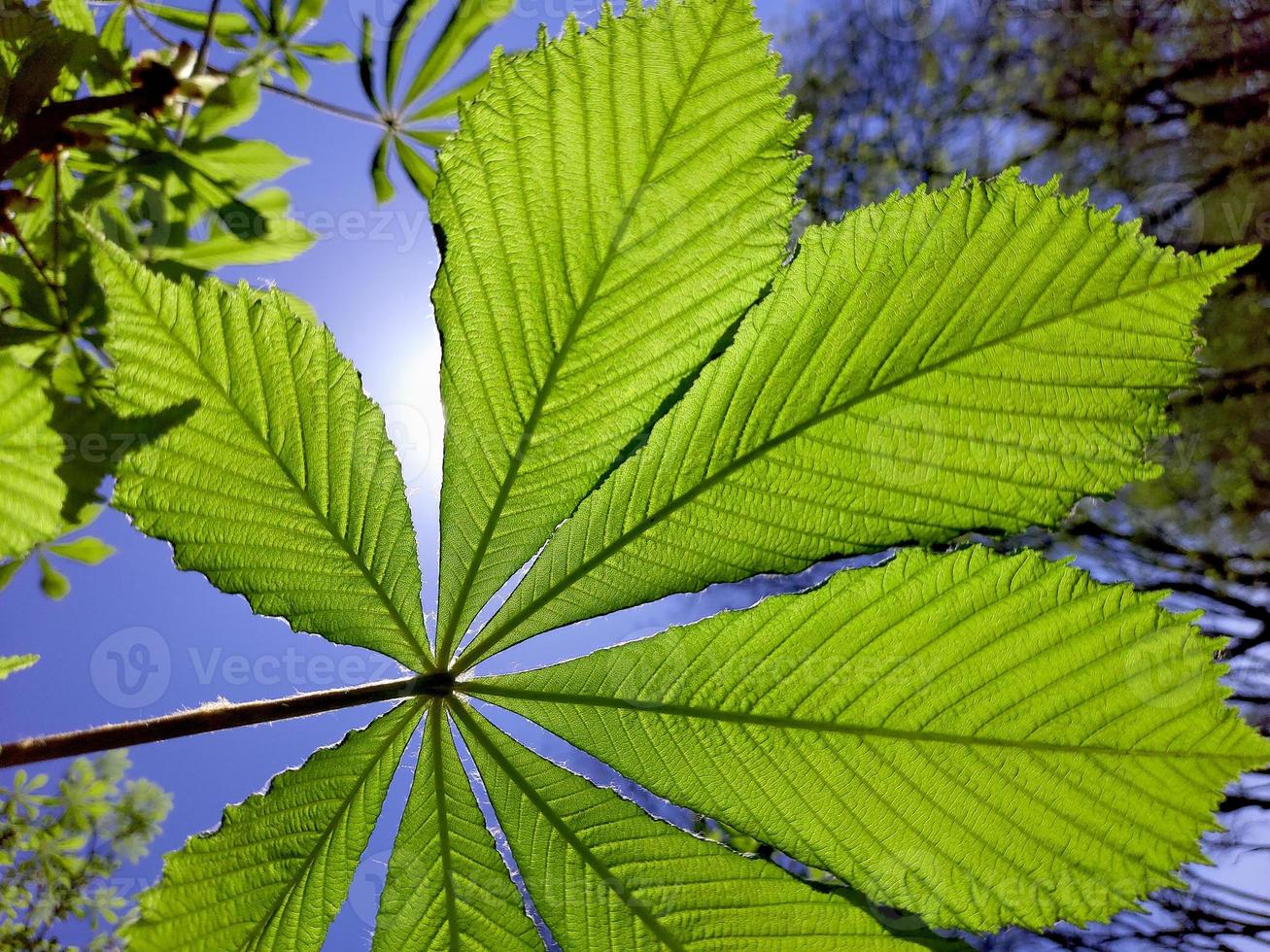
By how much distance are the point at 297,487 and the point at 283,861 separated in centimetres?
42

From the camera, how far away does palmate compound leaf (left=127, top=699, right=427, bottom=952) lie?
3.09 feet

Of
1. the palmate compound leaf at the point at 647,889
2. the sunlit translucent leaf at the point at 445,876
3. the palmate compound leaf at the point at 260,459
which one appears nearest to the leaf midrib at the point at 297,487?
the palmate compound leaf at the point at 260,459

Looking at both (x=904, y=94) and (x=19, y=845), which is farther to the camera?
(x=904, y=94)

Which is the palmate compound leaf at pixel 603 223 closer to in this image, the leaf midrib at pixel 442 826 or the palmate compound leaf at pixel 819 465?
the palmate compound leaf at pixel 819 465

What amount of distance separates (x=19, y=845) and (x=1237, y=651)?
243 inches

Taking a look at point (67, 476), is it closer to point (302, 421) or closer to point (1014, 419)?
point (302, 421)

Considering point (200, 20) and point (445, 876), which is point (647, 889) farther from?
point (200, 20)

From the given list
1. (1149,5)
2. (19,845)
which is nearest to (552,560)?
(19,845)

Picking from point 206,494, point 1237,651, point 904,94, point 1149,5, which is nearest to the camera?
point 206,494

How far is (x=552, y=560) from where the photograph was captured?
1.01 meters

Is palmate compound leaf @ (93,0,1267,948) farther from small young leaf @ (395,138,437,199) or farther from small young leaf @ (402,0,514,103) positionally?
small young leaf @ (395,138,437,199)

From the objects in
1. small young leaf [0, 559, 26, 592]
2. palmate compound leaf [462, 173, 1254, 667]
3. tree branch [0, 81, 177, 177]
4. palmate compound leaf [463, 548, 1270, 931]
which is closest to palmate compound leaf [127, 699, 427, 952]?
palmate compound leaf [463, 548, 1270, 931]

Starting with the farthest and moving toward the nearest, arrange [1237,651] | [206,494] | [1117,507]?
[1117,507]
[1237,651]
[206,494]

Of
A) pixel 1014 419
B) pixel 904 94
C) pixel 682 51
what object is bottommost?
pixel 1014 419
